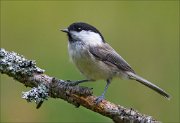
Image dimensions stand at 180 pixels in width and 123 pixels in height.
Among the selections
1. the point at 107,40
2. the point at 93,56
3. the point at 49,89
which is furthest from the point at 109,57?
the point at 107,40

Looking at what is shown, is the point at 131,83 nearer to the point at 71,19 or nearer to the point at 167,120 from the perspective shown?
the point at 167,120

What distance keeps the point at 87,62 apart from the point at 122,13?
10.7ft

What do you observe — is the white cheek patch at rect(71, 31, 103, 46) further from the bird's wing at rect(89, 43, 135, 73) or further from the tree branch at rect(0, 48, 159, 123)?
the tree branch at rect(0, 48, 159, 123)

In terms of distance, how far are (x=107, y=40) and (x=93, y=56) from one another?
226 centimetres

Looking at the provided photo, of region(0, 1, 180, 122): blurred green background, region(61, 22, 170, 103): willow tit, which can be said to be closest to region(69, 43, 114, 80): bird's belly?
region(61, 22, 170, 103): willow tit

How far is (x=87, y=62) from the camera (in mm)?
4855

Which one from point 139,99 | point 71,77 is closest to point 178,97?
point 139,99

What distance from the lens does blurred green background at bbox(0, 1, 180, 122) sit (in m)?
6.04

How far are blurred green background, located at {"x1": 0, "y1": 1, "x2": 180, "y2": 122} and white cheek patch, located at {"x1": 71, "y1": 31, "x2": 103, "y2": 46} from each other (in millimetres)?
711

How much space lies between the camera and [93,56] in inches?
193

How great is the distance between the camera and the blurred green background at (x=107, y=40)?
6039 mm

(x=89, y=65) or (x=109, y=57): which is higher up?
(x=109, y=57)

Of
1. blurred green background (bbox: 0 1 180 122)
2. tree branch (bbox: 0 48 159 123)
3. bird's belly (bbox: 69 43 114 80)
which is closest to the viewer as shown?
tree branch (bbox: 0 48 159 123)

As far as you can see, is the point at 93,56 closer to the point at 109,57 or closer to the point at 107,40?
the point at 109,57
